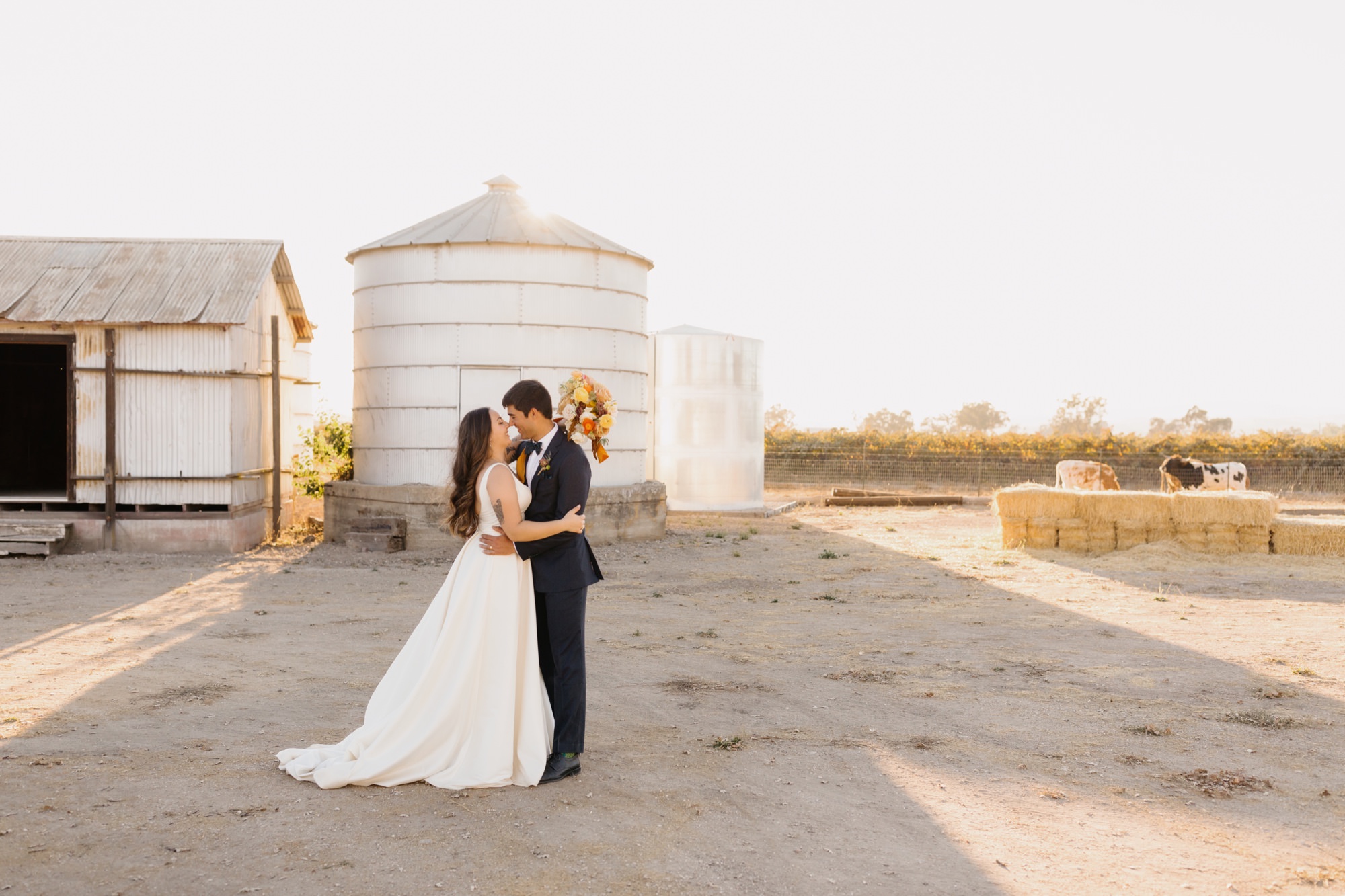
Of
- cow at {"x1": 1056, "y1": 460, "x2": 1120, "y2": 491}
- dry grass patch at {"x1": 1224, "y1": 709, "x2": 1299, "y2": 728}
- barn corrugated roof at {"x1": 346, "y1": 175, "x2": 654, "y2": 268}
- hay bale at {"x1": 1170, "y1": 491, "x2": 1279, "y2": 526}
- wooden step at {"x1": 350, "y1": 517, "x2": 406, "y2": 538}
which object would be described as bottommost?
dry grass patch at {"x1": 1224, "y1": 709, "x2": 1299, "y2": 728}

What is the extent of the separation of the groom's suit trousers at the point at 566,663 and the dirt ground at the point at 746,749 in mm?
251

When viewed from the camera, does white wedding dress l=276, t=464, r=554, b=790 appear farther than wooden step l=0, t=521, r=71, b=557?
No

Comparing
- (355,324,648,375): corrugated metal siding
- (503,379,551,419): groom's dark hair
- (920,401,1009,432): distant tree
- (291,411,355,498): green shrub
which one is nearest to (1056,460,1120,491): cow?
(355,324,648,375): corrugated metal siding

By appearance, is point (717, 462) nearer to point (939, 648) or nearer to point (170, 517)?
point (170, 517)

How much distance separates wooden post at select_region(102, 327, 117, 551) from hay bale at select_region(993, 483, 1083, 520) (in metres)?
11.8

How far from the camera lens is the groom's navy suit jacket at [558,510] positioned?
4.77 meters

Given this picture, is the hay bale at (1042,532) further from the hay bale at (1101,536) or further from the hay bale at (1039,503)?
the hay bale at (1101,536)

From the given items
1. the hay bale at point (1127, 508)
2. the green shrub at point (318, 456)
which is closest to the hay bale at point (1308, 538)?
the hay bale at point (1127, 508)

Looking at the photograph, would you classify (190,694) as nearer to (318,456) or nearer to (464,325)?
(464,325)

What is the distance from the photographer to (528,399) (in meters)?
4.80

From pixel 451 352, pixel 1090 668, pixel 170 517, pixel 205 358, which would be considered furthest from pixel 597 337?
pixel 1090 668

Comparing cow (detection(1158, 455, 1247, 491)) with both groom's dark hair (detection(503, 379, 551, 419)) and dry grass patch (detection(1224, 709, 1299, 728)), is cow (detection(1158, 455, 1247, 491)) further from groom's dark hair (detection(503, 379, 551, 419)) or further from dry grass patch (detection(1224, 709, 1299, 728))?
groom's dark hair (detection(503, 379, 551, 419))

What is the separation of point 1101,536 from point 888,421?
57419 millimetres

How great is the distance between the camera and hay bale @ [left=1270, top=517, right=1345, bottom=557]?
13203 millimetres
